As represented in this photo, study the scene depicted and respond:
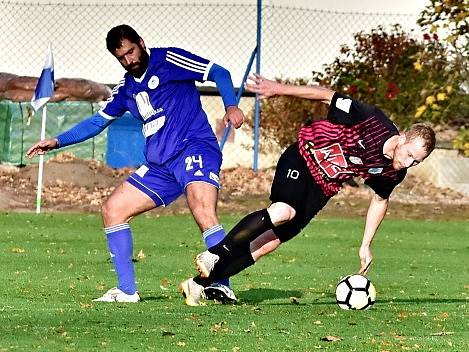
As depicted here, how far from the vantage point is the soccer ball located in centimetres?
959

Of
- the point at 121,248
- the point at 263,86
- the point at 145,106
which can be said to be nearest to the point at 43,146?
the point at 145,106

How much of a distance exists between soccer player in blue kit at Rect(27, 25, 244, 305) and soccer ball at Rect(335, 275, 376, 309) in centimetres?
79

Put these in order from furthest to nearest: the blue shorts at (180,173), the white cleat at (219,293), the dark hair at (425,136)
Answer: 1. the blue shorts at (180,173)
2. the white cleat at (219,293)
3. the dark hair at (425,136)

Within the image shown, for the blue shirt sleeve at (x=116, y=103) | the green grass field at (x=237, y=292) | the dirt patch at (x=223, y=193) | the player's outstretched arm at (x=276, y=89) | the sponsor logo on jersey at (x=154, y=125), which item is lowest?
the dirt patch at (x=223, y=193)

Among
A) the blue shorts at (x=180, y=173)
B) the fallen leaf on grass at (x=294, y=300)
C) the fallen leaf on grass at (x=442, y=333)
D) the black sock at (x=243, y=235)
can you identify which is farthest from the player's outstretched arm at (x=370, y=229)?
the fallen leaf on grass at (x=442, y=333)

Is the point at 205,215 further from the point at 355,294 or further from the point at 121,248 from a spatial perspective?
the point at 355,294

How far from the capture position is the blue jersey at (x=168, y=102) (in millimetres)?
10133

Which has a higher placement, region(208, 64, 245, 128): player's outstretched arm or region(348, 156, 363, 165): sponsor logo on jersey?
region(208, 64, 245, 128): player's outstretched arm

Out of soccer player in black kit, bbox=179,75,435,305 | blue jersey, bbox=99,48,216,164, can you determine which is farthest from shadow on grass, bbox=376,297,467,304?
blue jersey, bbox=99,48,216,164

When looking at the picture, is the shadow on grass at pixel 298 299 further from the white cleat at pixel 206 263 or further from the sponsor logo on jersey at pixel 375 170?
the sponsor logo on jersey at pixel 375 170

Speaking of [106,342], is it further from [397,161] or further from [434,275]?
[434,275]

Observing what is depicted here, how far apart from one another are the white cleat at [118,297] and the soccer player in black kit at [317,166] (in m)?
0.52

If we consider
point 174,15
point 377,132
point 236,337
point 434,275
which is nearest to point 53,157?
point 174,15

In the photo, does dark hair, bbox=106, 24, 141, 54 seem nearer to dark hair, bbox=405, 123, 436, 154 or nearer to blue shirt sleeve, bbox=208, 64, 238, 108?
blue shirt sleeve, bbox=208, 64, 238, 108
